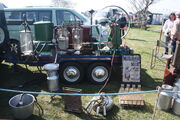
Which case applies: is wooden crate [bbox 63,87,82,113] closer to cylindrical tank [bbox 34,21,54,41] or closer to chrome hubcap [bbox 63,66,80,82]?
chrome hubcap [bbox 63,66,80,82]

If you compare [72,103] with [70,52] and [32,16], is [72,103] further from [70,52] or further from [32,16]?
[32,16]

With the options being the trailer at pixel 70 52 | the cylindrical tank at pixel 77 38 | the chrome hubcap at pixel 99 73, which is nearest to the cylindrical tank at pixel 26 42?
the trailer at pixel 70 52

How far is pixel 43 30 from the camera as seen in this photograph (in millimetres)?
4785

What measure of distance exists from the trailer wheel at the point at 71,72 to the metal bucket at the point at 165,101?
81.2 inches

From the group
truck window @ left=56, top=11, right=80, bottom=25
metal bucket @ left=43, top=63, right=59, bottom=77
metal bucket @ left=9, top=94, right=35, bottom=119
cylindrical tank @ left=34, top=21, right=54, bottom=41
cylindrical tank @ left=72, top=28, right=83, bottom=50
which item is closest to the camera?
metal bucket @ left=9, top=94, right=35, bottom=119

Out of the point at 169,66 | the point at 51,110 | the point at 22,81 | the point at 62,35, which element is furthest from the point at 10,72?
the point at 169,66

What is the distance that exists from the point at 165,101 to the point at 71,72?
2372 millimetres

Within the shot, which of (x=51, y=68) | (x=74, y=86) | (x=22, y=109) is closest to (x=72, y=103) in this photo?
(x=22, y=109)

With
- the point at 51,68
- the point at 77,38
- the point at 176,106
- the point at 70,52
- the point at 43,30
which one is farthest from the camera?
the point at 77,38

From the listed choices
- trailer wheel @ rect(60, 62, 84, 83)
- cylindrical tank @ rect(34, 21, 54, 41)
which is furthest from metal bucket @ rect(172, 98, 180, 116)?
cylindrical tank @ rect(34, 21, 54, 41)

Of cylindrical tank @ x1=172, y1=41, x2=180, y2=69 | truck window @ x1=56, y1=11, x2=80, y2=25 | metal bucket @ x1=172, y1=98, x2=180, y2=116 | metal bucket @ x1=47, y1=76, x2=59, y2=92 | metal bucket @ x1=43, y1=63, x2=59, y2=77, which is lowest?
metal bucket @ x1=172, y1=98, x2=180, y2=116

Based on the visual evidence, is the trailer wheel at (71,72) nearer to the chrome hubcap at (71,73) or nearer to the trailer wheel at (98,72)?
the chrome hubcap at (71,73)

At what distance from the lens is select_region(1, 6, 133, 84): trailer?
15.7ft

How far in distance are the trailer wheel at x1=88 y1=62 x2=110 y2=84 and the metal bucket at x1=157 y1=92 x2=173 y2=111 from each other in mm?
1570
